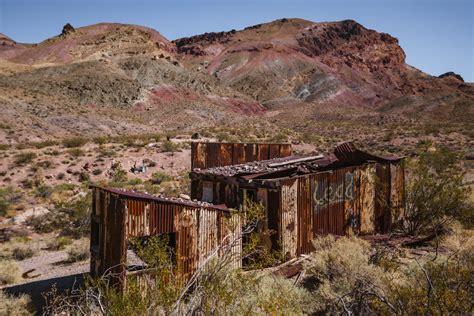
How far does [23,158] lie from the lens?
972 inches

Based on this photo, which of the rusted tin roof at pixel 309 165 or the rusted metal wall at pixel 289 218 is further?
the rusted tin roof at pixel 309 165

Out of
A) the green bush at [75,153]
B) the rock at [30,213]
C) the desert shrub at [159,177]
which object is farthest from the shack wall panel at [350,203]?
the green bush at [75,153]

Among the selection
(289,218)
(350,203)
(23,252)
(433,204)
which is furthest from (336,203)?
(23,252)

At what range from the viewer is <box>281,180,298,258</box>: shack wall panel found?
10219mm

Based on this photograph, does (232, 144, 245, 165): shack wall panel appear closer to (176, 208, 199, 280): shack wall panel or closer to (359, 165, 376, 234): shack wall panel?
(359, 165, 376, 234): shack wall panel

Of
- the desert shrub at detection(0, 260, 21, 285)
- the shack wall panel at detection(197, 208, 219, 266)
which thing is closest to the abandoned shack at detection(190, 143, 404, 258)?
the shack wall panel at detection(197, 208, 219, 266)

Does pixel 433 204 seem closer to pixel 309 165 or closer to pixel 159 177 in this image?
pixel 309 165

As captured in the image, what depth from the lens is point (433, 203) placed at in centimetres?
1292

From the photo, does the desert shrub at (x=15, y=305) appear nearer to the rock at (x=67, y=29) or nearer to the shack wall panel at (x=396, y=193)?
the shack wall panel at (x=396, y=193)

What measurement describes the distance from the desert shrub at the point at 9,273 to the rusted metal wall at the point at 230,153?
6847 mm

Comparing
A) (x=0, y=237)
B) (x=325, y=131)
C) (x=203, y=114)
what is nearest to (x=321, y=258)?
(x=0, y=237)

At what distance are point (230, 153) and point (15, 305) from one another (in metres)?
9.30

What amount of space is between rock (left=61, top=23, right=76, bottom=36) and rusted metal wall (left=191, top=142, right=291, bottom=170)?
3413 inches

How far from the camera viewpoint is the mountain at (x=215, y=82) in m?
48.6
